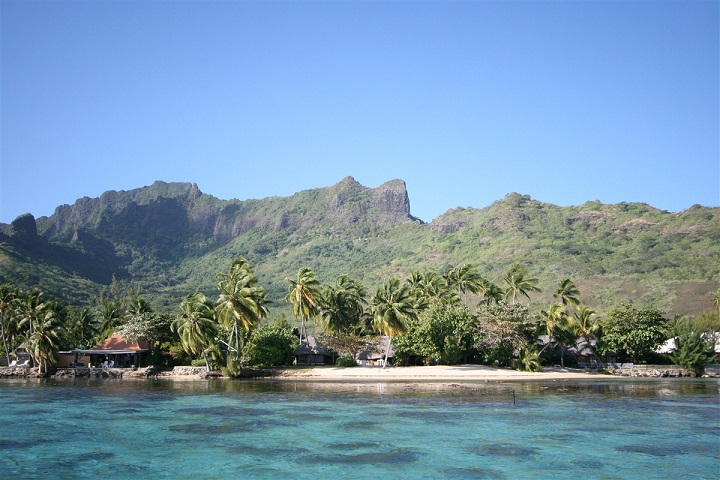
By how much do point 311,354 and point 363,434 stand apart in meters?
49.3

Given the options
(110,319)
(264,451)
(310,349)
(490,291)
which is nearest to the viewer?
(264,451)

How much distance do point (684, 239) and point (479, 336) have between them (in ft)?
353

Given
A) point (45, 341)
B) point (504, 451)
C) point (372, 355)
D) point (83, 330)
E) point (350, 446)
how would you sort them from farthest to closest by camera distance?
point (83, 330), point (372, 355), point (45, 341), point (350, 446), point (504, 451)

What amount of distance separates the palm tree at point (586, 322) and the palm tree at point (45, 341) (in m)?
58.7

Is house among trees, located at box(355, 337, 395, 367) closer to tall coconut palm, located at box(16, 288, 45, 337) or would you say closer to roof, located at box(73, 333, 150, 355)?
roof, located at box(73, 333, 150, 355)

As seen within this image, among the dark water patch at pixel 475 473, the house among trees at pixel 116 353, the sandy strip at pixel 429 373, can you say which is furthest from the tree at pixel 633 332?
the house among trees at pixel 116 353

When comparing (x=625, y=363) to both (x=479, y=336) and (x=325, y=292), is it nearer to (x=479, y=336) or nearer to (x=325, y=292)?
(x=479, y=336)

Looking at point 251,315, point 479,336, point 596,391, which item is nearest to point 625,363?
point 479,336

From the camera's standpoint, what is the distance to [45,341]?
70.0 metres

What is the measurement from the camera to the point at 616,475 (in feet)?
74.3

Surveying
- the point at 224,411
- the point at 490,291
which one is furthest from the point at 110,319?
the point at 224,411

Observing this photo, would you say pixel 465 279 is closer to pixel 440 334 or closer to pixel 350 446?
pixel 440 334

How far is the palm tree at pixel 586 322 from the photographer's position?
73938 millimetres

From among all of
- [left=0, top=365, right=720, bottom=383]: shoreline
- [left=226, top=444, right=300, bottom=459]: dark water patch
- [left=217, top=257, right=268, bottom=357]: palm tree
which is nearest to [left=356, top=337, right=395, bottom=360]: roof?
[left=0, top=365, right=720, bottom=383]: shoreline
